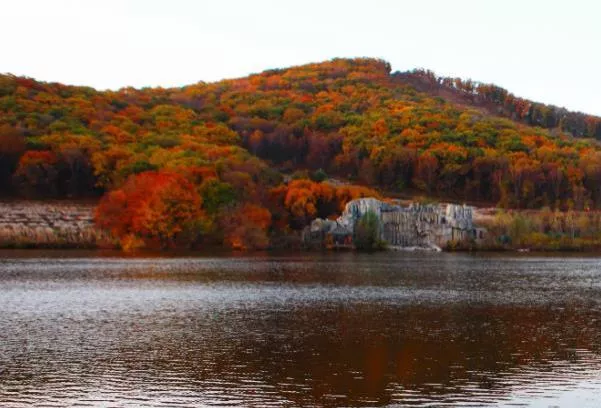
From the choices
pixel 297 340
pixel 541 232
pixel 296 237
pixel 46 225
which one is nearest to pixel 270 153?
pixel 296 237

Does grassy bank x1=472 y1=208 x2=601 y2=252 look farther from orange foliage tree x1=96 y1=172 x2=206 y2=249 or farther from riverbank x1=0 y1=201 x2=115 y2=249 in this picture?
riverbank x1=0 y1=201 x2=115 y2=249

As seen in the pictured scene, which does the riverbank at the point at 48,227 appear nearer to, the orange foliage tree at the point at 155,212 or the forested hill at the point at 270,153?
the orange foliage tree at the point at 155,212

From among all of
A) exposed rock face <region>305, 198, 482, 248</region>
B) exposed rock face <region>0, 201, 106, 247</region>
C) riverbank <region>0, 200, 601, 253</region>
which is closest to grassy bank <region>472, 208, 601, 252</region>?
riverbank <region>0, 200, 601, 253</region>

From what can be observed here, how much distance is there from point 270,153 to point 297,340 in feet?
458

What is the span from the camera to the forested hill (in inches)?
4434

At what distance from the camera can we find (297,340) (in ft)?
109

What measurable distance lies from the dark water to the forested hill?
4892 cm

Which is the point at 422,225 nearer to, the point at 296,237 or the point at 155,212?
the point at 296,237

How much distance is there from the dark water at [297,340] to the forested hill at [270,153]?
161 ft

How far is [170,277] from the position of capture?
61.9m

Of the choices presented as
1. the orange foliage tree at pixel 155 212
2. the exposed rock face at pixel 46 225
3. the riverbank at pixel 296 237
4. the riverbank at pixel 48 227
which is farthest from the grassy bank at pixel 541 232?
the exposed rock face at pixel 46 225

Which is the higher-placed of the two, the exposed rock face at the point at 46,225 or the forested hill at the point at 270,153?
the forested hill at the point at 270,153

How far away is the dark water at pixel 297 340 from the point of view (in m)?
24.4

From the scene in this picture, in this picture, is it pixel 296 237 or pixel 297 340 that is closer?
pixel 297 340
